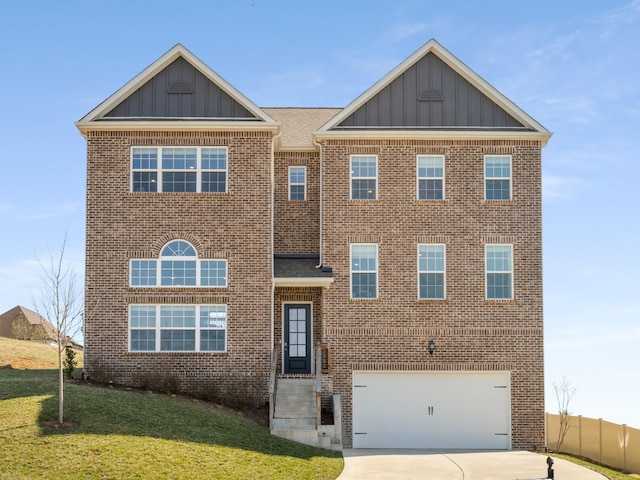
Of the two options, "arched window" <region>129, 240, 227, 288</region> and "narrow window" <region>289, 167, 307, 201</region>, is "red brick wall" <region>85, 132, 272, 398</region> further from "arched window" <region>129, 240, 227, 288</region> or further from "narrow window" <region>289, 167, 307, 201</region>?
"narrow window" <region>289, 167, 307, 201</region>

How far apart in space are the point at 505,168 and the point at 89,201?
12861mm

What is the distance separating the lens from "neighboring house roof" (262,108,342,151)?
A: 28.9m

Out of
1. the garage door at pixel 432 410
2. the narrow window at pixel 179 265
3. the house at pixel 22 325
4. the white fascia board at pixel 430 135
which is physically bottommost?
the garage door at pixel 432 410

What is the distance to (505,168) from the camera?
27422 mm

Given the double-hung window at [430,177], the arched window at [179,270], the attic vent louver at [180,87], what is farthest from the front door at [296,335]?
the attic vent louver at [180,87]

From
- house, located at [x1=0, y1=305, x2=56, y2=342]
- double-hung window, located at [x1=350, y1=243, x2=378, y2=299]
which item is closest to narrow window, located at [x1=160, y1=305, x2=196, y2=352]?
double-hung window, located at [x1=350, y1=243, x2=378, y2=299]

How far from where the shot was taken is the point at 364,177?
27.2 metres

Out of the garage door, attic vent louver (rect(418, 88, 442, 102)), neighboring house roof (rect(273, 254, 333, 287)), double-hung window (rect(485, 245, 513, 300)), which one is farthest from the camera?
attic vent louver (rect(418, 88, 442, 102))

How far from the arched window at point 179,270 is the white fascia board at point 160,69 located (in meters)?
4.55

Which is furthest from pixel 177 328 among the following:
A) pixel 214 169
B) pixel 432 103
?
pixel 432 103

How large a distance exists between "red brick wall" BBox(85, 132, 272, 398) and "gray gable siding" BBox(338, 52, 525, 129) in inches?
153

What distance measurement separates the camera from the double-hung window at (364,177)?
2719cm

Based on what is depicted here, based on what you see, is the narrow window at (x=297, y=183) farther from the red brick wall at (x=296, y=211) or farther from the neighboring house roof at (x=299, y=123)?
the neighboring house roof at (x=299, y=123)

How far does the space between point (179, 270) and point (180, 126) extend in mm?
4333
